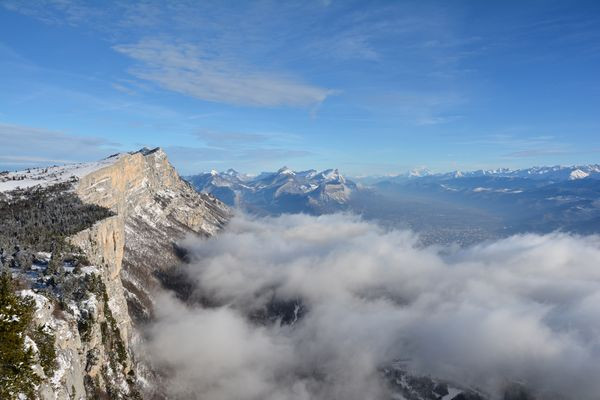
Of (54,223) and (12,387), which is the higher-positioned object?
(54,223)

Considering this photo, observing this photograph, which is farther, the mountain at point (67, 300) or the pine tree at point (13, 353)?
the mountain at point (67, 300)

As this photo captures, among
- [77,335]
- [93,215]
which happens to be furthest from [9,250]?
[93,215]

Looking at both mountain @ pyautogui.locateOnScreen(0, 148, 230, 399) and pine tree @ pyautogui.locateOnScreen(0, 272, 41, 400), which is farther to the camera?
mountain @ pyautogui.locateOnScreen(0, 148, 230, 399)

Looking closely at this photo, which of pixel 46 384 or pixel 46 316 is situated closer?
pixel 46 384

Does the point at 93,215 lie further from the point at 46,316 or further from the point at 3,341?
the point at 3,341

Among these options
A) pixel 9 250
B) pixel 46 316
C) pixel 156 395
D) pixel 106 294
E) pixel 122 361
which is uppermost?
pixel 9 250

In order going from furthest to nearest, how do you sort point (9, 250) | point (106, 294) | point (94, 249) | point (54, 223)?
point (54, 223) → point (94, 249) → point (106, 294) → point (9, 250)

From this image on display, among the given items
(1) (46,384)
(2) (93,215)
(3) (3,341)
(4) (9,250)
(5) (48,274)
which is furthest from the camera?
(2) (93,215)

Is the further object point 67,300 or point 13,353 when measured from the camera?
point 67,300
